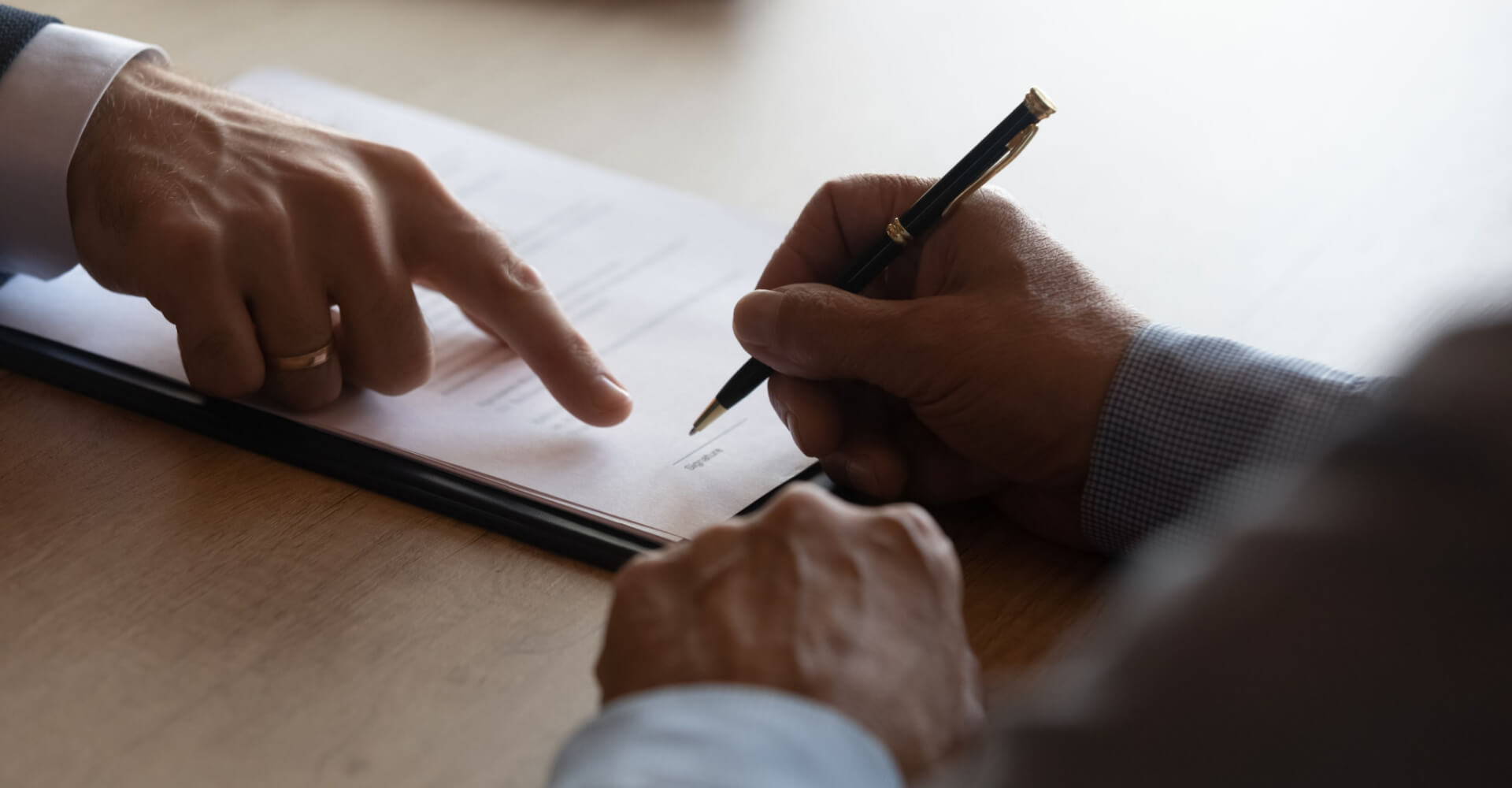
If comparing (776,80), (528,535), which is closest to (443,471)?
(528,535)

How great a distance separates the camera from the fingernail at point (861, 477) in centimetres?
73

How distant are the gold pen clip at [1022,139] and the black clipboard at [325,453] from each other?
0.20 metres

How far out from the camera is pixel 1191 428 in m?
0.68

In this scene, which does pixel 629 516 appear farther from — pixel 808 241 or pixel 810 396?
pixel 808 241

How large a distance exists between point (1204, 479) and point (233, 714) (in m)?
0.52

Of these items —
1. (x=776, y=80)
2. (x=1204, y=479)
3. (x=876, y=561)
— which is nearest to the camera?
(x=876, y=561)

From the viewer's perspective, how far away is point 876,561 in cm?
55

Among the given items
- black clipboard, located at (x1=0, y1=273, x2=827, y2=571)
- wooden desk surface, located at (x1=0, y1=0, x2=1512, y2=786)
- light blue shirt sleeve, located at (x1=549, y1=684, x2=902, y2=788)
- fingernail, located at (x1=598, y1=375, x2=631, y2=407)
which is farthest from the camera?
fingernail, located at (x1=598, y1=375, x2=631, y2=407)

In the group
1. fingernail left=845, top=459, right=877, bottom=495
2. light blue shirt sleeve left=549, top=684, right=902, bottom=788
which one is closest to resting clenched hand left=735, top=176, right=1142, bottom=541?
fingernail left=845, top=459, right=877, bottom=495

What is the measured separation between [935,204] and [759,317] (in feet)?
0.43

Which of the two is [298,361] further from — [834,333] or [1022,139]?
[1022,139]

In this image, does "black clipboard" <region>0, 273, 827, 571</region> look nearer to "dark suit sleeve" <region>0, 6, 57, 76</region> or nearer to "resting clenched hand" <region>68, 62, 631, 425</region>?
"resting clenched hand" <region>68, 62, 631, 425</region>

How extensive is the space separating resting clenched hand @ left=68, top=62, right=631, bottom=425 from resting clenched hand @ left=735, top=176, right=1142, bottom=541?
137 mm

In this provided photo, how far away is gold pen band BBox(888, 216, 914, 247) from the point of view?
78cm
